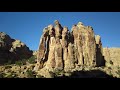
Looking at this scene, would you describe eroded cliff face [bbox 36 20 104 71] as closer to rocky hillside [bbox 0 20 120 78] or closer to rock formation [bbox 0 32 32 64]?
rocky hillside [bbox 0 20 120 78]

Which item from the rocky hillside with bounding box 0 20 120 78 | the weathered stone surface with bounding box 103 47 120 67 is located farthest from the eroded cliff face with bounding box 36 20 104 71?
the weathered stone surface with bounding box 103 47 120 67

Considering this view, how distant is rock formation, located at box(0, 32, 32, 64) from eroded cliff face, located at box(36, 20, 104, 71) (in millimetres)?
21669

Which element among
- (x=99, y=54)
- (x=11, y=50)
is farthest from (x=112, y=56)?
(x=11, y=50)

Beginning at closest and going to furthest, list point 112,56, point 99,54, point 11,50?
1. point 99,54
2. point 11,50
3. point 112,56

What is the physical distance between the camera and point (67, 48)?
6944 cm

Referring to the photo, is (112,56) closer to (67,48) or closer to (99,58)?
(99,58)

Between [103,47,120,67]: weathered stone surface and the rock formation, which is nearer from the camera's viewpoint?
[103,47,120,67]: weathered stone surface

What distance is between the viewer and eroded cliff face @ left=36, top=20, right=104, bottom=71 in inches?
2644

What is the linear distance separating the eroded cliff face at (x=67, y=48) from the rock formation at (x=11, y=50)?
21.7 meters

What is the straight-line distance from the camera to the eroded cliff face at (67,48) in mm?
67169

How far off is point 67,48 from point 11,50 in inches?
1188
